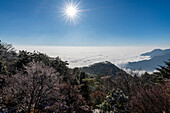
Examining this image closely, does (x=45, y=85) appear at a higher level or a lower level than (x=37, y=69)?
lower

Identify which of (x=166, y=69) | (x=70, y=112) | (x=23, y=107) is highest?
(x=166, y=69)

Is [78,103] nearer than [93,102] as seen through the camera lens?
Yes

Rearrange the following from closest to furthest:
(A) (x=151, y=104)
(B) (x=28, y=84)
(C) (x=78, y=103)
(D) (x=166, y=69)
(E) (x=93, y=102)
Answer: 1. (A) (x=151, y=104)
2. (B) (x=28, y=84)
3. (C) (x=78, y=103)
4. (D) (x=166, y=69)
5. (E) (x=93, y=102)

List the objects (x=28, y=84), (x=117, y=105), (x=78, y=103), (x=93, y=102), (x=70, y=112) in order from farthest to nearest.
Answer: (x=93, y=102)
(x=78, y=103)
(x=70, y=112)
(x=28, y=84)
(x=117, y=105)

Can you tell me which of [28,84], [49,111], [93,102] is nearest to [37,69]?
[28,84]

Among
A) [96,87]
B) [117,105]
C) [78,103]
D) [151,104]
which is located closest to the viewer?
[151,104]

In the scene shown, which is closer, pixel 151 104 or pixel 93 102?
pixel 151 104

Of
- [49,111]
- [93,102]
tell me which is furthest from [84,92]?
[49,111]

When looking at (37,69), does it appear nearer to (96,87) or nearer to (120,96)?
(120,96)

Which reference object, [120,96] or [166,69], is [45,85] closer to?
[120,96]
